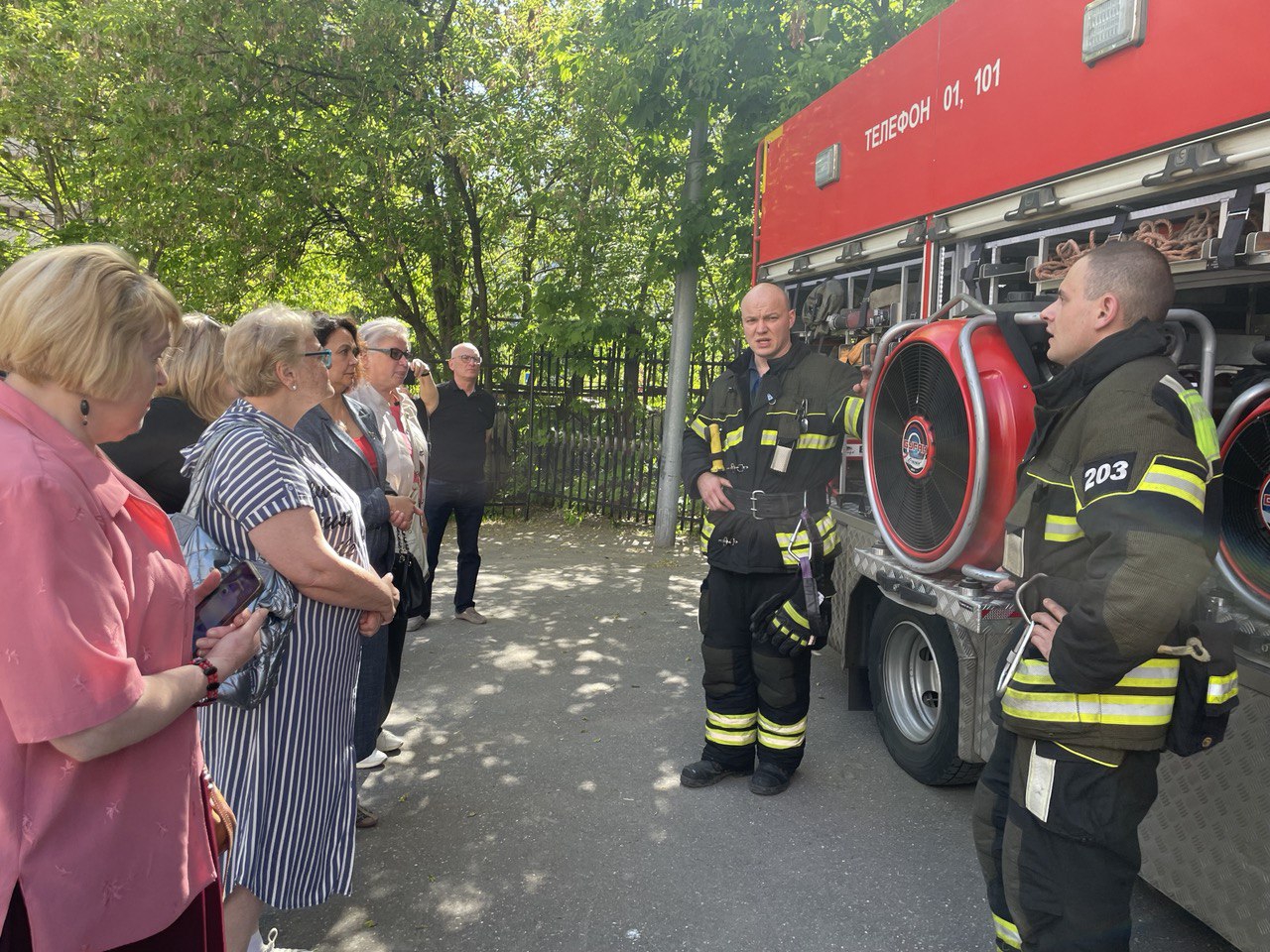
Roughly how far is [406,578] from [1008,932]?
93.4 inches

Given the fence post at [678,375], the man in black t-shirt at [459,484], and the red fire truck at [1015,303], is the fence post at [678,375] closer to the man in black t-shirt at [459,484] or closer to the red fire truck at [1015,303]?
the man in black t-shirt at [459,484]

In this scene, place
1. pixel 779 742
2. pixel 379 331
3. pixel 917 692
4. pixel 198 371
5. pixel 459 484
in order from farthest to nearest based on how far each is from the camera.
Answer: pixel 459 484
pixel 379 331
pixel 917 692
pixel 779 742
pixel 198 371

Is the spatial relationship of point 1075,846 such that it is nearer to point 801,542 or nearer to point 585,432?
point 801,542

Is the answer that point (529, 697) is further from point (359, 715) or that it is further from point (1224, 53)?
point (1224, 53)

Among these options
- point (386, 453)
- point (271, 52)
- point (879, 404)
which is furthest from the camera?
point (271, 52)

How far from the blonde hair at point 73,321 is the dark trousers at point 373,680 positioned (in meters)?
1.87

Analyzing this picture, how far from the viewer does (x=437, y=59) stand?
32.0 feet

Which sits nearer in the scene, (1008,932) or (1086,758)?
(1086,758)

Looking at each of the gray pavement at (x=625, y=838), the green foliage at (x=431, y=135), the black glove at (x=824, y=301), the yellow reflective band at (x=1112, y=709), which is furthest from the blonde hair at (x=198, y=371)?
the green foliage at (x=431, y=135)

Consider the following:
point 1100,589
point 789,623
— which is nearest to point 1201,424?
point 1100,589

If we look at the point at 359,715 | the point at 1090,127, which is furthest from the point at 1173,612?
the point at 359,715

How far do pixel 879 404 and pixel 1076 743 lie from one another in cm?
155

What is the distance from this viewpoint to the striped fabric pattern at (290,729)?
2.18 metres

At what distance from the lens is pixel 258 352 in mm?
2352
